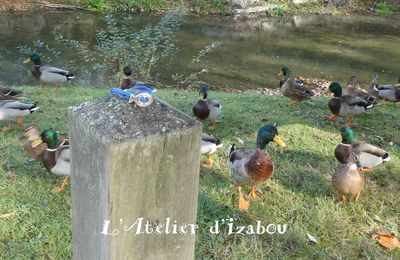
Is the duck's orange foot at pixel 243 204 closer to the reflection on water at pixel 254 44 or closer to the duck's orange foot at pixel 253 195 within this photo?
the duck's orange foot at pixel 253 195

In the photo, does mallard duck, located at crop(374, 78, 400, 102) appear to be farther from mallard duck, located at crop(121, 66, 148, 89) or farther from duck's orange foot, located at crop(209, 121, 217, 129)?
mallard duck, located at crop(121, 66, 148, 89)

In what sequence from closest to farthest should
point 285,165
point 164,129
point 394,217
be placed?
point 164,129 → point 394,217 → point 285,165

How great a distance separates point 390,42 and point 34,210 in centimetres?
1638

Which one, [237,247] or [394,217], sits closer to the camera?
[237,247]

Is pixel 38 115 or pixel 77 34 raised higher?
pixel 38 115

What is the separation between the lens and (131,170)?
1.20m

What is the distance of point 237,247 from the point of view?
10.9ft

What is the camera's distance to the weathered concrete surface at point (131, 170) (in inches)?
46.9

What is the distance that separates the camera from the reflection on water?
12008 mm

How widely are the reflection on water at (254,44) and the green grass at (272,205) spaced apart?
5.92 metres

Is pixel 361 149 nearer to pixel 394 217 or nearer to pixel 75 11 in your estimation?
pixel 394 217

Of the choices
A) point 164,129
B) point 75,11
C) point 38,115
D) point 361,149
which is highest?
point 164,129

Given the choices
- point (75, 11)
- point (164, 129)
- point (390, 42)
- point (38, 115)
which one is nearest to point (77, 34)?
point (75, 11)

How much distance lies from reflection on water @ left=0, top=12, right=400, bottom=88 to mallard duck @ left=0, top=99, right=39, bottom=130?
4.52 meters
